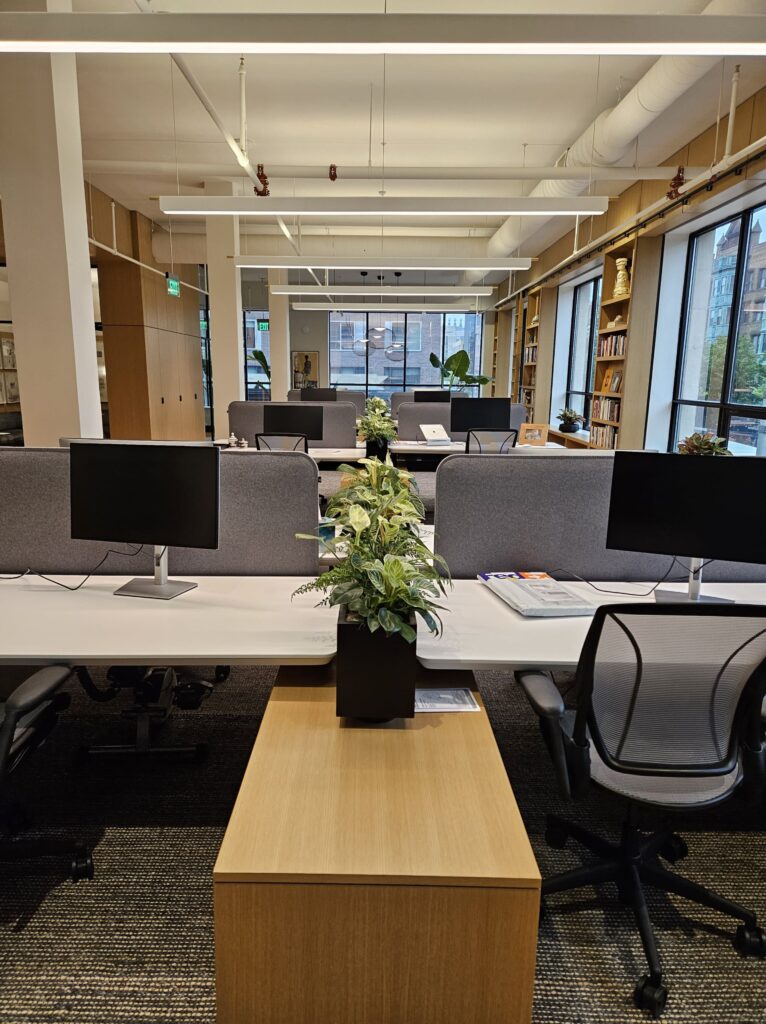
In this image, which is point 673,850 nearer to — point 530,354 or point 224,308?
point 224,308

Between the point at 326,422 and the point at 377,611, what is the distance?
4398 millimetres

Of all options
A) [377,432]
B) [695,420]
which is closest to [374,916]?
[377,432]

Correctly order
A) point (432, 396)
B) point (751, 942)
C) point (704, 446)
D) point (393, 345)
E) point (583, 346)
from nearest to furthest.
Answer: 1. point (751, 942)
2. point (704, 446)
3. point (432, 396)
4. point (583, 346)
5. point (393, 345)

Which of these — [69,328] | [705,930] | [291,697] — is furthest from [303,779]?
[69,328]

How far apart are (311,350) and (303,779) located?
1338cm

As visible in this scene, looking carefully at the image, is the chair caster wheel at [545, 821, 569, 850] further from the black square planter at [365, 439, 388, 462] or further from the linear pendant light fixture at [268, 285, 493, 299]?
the linear pendant light fixture at [268, 285, 493, 299]

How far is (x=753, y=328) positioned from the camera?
16.0 feet

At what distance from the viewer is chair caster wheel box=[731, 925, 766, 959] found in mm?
1618

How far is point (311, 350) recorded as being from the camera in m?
14.0

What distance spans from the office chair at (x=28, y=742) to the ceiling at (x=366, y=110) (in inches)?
150

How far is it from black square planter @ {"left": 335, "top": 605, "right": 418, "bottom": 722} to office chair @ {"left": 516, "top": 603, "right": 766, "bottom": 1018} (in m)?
0.30

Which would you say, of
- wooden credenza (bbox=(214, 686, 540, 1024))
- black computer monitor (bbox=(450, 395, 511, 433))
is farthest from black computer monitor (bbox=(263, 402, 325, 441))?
wooden credenza (bbox=(214, 686, 540, 1024))

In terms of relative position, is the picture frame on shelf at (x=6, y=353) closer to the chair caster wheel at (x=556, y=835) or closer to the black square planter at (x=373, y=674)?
the black square planter at (x=373, y=674)

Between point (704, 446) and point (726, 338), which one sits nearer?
point (704, 446)
